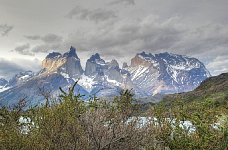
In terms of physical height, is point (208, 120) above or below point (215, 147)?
above

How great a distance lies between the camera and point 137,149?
33438 millimetres

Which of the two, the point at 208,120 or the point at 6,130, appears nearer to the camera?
the point at 6,130

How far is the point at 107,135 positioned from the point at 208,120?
8701 mm

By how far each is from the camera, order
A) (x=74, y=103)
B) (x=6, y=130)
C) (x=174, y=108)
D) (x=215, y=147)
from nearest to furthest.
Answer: (x=6, y=130), (x=215, y=147), (x=74, y=103), (x=174, y=108)

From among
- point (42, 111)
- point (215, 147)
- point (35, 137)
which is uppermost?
point (42, 111)

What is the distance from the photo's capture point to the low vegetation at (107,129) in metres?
27.6

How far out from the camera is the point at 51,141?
1077 inches

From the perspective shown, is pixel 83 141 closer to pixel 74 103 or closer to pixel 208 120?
pixel 74 103

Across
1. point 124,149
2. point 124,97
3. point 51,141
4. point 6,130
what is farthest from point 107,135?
point 124,97

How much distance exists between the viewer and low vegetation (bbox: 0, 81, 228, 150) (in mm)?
27609

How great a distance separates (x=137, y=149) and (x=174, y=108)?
7.98 metres

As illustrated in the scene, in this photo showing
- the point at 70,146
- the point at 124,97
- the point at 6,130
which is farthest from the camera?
the point at 124,97

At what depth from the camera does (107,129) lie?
104 feet

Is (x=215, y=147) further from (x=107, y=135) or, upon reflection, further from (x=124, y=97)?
(x=124, y=97)
